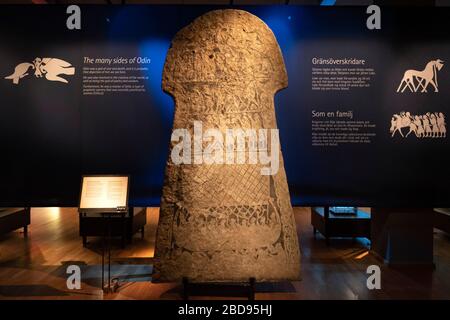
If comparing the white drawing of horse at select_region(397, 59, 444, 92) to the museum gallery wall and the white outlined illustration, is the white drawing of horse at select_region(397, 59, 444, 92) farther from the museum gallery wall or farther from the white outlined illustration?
the white outlined illustration

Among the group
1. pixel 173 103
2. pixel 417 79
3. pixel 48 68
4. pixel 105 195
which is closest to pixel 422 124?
pixel 417 79

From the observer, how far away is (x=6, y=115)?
408cm

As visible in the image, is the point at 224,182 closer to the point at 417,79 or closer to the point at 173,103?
the point at 173,103

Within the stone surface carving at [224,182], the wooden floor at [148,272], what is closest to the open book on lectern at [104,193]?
the stone surface carving at [224,182]

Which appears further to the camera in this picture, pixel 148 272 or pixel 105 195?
pixel 148 272

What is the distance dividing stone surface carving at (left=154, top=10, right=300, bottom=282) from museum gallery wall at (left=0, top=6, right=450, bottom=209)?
0.72 m

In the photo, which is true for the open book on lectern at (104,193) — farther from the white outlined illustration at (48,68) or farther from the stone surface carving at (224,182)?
the white outlined illustration at (48,68)

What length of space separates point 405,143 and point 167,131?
255cm

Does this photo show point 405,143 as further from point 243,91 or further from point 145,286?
point 145,286

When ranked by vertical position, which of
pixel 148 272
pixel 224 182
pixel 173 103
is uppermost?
pixel 173 103

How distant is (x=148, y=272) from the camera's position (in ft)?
13.4

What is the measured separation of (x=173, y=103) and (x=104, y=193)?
120 cm

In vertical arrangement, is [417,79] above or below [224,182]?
above

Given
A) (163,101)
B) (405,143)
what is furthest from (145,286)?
(405,143)
